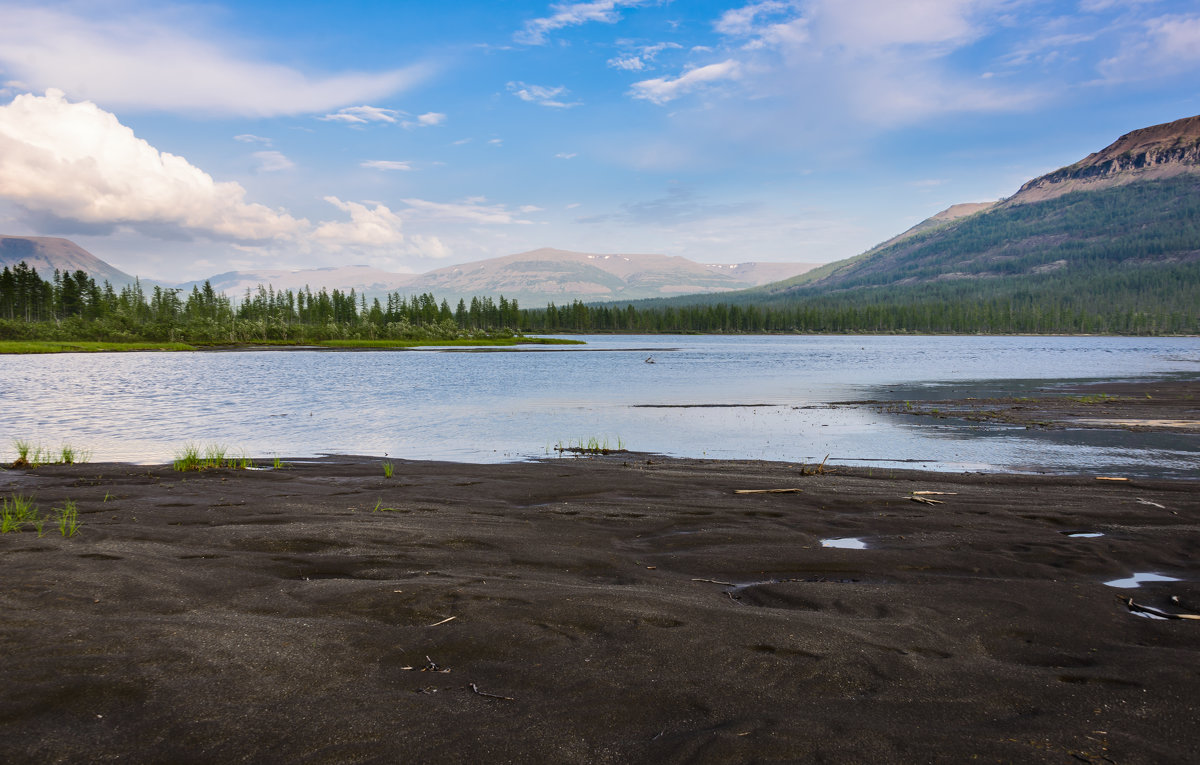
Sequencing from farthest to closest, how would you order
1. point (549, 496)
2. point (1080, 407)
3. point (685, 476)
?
1. point (1080, 407)
2. point (685, 476)
3. point (549, 496)

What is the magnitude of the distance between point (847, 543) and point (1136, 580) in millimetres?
3641

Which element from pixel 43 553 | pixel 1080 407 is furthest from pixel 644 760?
pixel 1080 407

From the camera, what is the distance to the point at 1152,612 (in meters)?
7.64

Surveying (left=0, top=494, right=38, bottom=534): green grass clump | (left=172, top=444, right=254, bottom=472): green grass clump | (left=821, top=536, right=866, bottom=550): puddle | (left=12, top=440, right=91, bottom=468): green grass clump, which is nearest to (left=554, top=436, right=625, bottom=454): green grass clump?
(left=172, top=444, right=254, bottom=472): green grass clump

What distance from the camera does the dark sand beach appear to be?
15.7ft

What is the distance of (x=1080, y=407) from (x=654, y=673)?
36.8 m

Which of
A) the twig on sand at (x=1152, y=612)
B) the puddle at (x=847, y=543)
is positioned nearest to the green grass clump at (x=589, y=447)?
the puddle at (x=847, y=543)

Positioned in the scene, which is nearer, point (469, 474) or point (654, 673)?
point (654, 673)

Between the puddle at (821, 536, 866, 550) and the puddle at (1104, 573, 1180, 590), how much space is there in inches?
122

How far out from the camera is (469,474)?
18.0 meters

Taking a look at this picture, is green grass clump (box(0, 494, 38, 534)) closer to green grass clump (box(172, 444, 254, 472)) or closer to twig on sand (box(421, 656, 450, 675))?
green grass clump (box(172, 444, 254, 472))

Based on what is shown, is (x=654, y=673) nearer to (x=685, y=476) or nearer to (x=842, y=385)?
(x=685, y=476)

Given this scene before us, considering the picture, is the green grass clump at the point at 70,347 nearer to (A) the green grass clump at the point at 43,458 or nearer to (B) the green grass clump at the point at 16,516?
(A) the green grass clump at the point at 43,458

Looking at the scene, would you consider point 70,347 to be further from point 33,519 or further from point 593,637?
point 593,637
